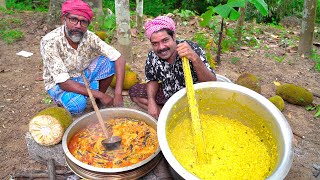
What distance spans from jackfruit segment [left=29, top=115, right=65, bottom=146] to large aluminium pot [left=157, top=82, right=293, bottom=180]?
3.41ft

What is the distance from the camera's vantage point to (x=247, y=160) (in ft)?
6.58

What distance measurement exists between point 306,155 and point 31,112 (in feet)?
10.0

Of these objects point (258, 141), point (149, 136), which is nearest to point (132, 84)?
point (149, 136)

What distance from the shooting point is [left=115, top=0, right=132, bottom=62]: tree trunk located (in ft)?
12.4

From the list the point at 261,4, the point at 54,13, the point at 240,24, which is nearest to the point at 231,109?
the point at 261,4

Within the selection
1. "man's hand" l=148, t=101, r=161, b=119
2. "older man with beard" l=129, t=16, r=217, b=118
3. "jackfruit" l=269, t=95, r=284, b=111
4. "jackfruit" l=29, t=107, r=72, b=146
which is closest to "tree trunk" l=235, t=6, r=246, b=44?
"jackfruit" l=269, t=95, r=284, b=111

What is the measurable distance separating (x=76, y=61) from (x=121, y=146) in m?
1.06

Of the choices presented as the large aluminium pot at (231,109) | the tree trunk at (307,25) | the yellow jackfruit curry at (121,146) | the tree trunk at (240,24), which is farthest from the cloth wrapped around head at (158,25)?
the tree trunk at (307,25)

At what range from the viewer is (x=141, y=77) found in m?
4.10

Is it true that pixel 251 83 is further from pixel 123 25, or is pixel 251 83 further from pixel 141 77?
pixel 123 25

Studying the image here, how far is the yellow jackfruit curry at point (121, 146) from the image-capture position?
7.58ft

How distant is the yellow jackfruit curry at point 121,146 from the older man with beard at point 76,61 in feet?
1.10

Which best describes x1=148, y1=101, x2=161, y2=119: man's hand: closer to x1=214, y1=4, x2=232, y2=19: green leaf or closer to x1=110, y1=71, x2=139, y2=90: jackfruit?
x1=110, y1=71, x2=139, y2=90: jackfruit

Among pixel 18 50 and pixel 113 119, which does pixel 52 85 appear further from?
pixel 18 50
